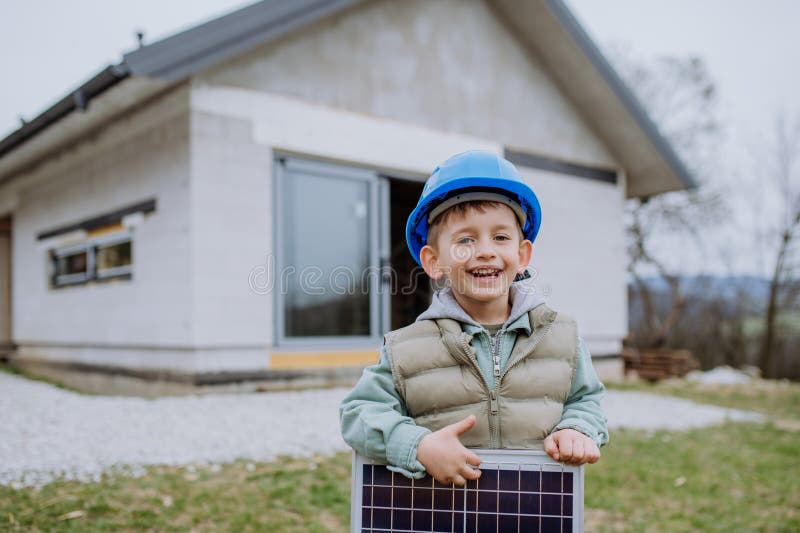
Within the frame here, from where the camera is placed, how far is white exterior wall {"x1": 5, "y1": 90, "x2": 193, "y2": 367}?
6980 mm

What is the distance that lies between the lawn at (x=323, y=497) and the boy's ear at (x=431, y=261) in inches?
74.2

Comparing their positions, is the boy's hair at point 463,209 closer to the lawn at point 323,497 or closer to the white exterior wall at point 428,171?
the lawn at point 323,497

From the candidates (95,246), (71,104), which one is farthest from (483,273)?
(95,246)

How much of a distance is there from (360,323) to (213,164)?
8.86 ft

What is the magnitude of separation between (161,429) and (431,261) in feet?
12.7

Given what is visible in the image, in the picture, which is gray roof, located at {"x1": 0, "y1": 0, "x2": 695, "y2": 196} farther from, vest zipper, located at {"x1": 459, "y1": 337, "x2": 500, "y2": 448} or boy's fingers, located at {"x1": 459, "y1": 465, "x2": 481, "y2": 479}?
boy's fingers, located at {"x1": 459, "y1": 465, "x2": 481, "y2": 479}

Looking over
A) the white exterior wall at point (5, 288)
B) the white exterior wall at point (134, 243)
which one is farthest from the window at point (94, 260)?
the white exterior wall at point (5, 288)

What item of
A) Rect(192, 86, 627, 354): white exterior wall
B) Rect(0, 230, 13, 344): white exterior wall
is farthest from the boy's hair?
Rect(0, 230, 13, 344): white exterior wall

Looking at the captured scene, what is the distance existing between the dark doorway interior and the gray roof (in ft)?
10.9

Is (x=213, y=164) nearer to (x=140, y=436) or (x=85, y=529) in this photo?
(x=140, y=436)

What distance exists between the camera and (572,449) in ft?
5.03

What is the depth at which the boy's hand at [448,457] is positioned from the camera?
1539mm

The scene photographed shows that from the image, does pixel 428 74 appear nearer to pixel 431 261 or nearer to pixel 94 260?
pixel 94 260

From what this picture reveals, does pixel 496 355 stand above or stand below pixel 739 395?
above
